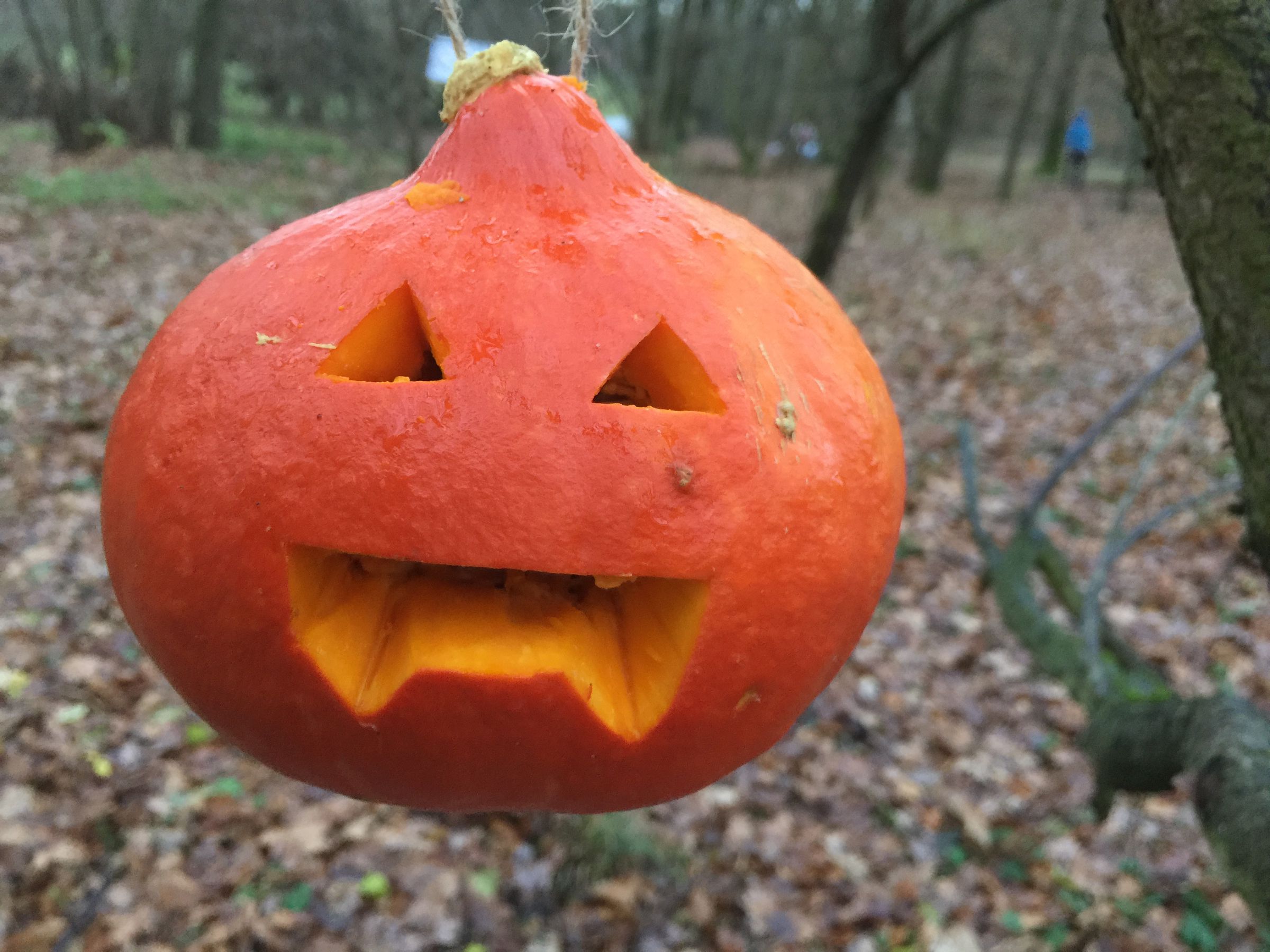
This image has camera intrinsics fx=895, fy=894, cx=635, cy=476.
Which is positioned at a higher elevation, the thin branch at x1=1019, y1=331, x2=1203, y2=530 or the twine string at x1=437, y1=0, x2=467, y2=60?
the twine string at x1=437, y1=0, x2=467, y2=60

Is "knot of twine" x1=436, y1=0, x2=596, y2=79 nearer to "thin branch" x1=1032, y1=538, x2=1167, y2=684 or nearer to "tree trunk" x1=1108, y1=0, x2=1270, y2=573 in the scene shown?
"tree trunk" x1=1108, y1=0, x2=1270, y2=573

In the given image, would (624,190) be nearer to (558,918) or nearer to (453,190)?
(453,190)

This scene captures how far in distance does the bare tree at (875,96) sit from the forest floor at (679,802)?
6.46ft

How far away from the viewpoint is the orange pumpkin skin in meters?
0.95

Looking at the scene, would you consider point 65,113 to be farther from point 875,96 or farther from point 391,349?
point 391,349

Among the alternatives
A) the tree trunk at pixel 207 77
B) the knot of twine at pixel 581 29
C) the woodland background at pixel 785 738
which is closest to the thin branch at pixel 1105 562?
the woodland background at pixel 785 738

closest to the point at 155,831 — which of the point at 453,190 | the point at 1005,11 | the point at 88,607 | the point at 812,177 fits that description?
the point at 88,607

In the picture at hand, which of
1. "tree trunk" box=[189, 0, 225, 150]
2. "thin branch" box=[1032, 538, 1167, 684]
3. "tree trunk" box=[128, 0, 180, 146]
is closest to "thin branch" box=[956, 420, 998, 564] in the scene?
"thin branch" box=[1032, 538, 1167, 684]

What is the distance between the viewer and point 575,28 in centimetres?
113

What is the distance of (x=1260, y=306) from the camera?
1.13 m

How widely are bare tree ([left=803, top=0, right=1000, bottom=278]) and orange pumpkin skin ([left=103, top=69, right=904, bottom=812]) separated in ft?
12.1

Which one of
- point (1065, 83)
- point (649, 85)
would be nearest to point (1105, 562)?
point (649, 85)

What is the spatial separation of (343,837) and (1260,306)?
3.55 m

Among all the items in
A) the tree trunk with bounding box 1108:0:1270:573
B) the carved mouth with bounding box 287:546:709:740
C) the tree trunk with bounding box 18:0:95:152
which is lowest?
the tree trunk with bounding box 18:0:95:152
